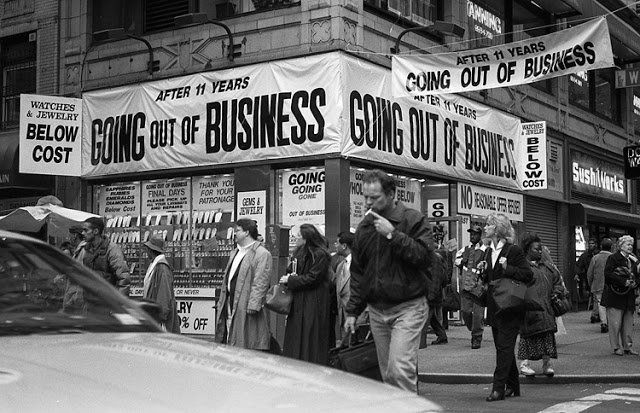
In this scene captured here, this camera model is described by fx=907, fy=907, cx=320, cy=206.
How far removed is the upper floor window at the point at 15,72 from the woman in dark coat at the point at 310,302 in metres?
12.3

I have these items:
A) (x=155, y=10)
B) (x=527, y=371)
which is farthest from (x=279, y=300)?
(x=155, y=10)

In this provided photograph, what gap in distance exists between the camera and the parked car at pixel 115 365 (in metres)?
2.84

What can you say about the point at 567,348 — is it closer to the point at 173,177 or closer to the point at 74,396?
the point at 173,177

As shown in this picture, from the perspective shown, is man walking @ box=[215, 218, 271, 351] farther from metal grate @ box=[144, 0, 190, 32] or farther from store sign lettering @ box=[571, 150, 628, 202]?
store sign lettering @ box=[571, 150, 628, 202]

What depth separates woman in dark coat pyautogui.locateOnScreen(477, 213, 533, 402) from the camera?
9.05m

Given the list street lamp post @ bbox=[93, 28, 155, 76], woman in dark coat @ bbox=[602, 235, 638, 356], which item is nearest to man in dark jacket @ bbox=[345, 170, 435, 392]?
woman in dark coat @ bbox=[602, 235, 638, 356]

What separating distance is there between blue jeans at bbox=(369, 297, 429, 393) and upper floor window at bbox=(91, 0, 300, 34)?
10.4m

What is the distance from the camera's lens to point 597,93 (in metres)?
27.9

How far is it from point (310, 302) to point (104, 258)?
2.75m

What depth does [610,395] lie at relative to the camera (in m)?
9.66

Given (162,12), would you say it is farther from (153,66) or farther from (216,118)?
(216,118)

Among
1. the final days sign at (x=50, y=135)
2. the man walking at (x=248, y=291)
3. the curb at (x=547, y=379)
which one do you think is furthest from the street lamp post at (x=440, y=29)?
the man walking at (x=248, y=291)

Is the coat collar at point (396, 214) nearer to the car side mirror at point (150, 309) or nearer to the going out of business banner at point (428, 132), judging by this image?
the car side mirror at point (150, 309)

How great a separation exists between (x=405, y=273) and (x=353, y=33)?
378 inches
